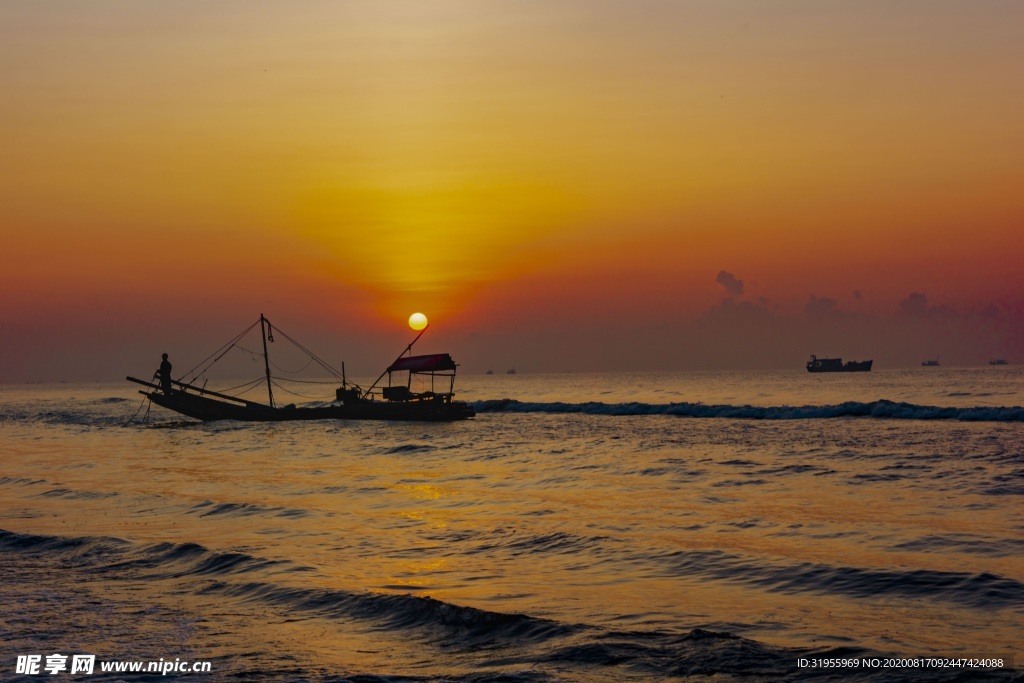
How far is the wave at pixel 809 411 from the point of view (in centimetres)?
5898

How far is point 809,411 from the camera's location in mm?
68188

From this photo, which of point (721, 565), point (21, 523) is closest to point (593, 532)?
point (721, 565)

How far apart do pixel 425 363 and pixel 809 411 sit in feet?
91.1

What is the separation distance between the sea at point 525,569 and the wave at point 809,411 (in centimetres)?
2420

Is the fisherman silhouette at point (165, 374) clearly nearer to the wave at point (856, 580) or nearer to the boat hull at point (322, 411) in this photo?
the boat hull at point (322, 411)

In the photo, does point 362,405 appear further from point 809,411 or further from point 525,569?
point 525,569

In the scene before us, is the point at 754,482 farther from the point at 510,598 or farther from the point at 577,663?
the point at 577,663

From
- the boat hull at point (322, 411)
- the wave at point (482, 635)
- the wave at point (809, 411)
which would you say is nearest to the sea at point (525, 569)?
the wave at point (482, 635)

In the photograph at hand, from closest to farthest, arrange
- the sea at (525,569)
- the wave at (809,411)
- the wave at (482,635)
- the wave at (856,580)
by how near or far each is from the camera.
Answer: the wave at (482,635)
the sea at (525,569)
the wave at (856,580)
the wave at (809,411)

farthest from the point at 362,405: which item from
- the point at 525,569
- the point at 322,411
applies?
the point at 525,569

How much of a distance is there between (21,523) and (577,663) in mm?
17281

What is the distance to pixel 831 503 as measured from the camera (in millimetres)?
23281

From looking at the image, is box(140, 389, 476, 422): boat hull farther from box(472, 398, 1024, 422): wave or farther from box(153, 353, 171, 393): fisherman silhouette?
box(472, 398, 1024, 422): wave

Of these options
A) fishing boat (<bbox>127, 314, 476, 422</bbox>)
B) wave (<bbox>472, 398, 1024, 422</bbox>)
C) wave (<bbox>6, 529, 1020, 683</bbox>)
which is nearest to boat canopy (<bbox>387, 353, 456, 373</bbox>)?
fishing boat (<bbox>127, 314, 476, 422</bbox>)
